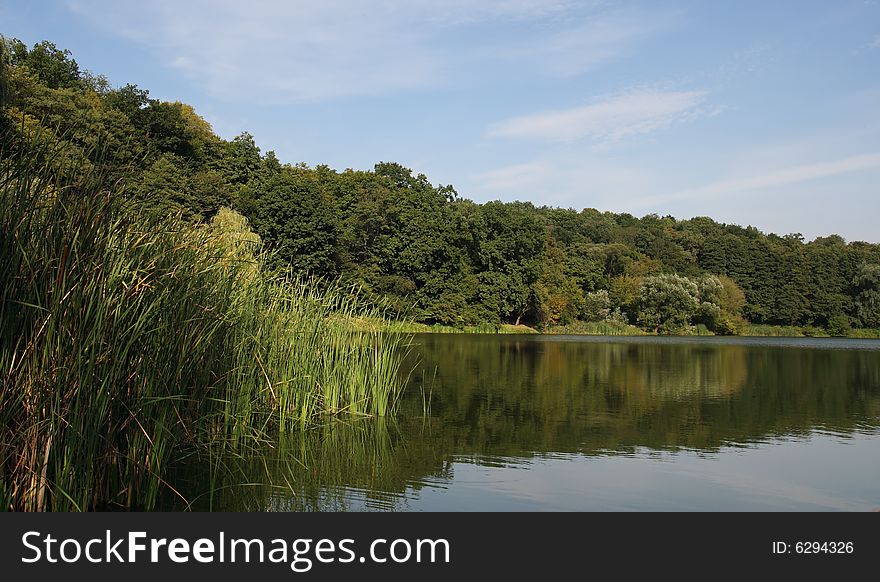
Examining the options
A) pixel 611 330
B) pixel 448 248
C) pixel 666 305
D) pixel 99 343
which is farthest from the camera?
pixel 666 305

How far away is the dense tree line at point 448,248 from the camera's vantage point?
44719 mm

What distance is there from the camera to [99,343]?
5.25 metres

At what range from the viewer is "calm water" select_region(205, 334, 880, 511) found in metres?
7.22

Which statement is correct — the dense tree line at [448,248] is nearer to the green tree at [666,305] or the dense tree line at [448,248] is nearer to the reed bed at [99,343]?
the green tree at [666,305]

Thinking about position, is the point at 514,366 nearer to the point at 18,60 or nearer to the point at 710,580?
the point at 710,580

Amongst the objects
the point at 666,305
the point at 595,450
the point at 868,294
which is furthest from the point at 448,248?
the point at 595,450

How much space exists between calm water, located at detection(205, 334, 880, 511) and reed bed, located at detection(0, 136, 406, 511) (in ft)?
3.52

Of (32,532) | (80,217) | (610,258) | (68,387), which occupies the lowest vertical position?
(32,532)

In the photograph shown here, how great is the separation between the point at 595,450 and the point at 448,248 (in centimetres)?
4438

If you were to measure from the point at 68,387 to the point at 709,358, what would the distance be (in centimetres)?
2785

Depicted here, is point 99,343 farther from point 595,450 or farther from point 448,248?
point 448,248

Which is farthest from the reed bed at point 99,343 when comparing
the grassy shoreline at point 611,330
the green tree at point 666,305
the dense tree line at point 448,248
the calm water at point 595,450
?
the green tree at point 666,305

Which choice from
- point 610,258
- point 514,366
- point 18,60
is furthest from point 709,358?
point 18,60

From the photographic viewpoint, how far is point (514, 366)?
22.7 m
